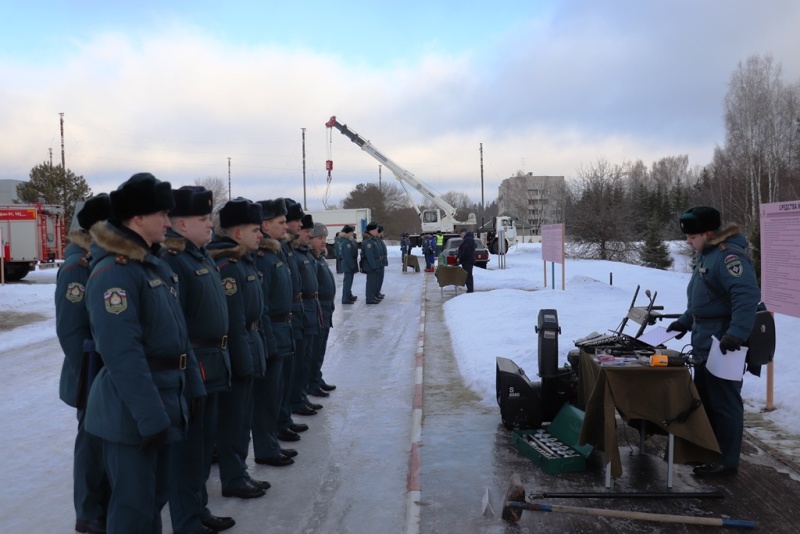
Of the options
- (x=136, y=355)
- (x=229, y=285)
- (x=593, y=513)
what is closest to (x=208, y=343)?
(x=229, y=285)

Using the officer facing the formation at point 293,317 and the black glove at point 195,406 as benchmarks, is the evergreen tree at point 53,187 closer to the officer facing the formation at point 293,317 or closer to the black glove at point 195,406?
the officer facing the formation at point 293,317

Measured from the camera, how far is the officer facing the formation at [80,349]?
382 cm

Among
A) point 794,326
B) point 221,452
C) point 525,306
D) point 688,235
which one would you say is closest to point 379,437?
point 221,452

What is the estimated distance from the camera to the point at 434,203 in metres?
41.8

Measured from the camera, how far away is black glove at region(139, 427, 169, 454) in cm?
292

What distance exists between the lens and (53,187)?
1746 inches

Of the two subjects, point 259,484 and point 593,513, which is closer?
point 593,513

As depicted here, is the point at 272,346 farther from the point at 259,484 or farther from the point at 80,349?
the point at 80,349

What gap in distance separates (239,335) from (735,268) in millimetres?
3515

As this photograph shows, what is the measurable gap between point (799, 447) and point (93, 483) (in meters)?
5.31

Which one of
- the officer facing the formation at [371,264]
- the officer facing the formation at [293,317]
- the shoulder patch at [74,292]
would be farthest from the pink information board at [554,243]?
the shoulder patch at [74,292]

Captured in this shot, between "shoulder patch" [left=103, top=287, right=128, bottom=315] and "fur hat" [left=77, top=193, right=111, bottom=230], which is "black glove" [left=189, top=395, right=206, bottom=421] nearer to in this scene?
"shoulder patch" [left=103, top=287, right=128, bottom=315]

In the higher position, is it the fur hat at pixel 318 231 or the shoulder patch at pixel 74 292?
the fur hat at pixel 318 231

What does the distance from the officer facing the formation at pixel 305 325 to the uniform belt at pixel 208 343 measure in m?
2.48
